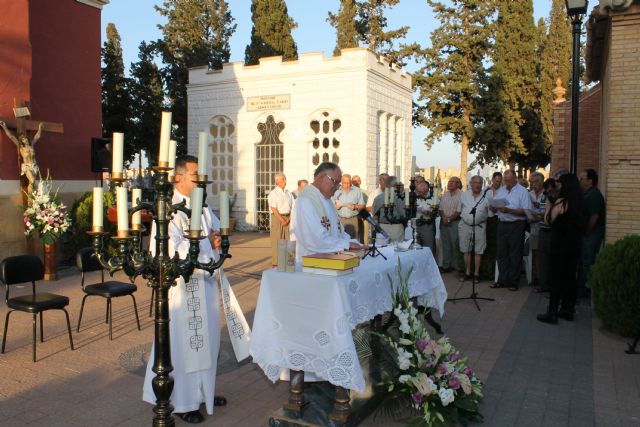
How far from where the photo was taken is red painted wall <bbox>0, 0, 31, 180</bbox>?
36.3 ft

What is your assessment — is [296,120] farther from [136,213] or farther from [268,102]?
[136,213]

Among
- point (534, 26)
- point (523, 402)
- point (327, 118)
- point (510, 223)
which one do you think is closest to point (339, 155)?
point (327, 118)

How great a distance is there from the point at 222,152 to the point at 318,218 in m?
15.8

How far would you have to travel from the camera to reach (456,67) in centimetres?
2981

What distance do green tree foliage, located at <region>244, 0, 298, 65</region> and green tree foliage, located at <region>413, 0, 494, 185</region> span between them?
8502 millimetres

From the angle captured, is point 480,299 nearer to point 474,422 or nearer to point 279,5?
point 474,422

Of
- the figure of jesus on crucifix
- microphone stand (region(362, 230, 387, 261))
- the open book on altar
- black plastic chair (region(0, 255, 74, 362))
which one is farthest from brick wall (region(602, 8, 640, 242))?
the figure of jesus on crucifix

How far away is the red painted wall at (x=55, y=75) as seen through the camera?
11.2 metres

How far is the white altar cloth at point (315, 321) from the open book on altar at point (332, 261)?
0.30 feet

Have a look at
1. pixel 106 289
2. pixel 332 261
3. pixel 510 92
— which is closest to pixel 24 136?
pixel 106 289

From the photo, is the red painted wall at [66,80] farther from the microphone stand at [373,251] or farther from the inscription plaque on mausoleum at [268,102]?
the microphone stand at [373,251]

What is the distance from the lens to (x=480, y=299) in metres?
9.16

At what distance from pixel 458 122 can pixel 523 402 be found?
26626 millimetres

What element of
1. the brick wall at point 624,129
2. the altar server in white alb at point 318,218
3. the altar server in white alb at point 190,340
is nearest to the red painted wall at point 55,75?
the altar server in white alb at point 190,340
